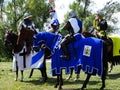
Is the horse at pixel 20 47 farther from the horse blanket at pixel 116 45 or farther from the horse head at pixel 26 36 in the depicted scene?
the horse blanket at pixel 116 45

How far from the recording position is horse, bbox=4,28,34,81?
43.4 feet

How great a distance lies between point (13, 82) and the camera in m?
13.2

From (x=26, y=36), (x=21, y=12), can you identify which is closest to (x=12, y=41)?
(x=26, y=36)

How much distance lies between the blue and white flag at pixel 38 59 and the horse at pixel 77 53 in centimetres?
163

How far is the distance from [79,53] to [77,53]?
8 centimetres

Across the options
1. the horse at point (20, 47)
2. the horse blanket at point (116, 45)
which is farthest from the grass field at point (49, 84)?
the horse blanket at point (116, 45)

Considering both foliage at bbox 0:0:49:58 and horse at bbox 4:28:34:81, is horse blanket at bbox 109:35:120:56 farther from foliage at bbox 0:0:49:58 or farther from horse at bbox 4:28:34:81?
foliage at bbox 0:0:49:58

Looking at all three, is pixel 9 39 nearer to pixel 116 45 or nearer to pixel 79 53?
pixel 79 53

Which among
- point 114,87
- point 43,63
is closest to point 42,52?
point 43,63

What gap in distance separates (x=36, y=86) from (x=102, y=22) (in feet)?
12.3

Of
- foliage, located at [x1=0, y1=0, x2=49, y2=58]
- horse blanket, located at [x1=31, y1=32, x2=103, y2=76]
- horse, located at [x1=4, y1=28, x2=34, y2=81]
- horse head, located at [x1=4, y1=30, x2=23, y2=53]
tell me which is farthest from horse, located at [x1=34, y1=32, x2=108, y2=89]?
foliage, located at [x1=0, y1=0, x2=49, y2=58]

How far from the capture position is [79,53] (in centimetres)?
1114

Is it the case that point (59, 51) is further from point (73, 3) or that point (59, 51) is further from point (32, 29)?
point (73, 3)

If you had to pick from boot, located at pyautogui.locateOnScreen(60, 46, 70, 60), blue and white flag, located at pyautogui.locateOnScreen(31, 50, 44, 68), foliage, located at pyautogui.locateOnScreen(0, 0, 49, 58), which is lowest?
blue and white flag, located at pyautogui.locateOnScreen(31, 50, 44, 68)
